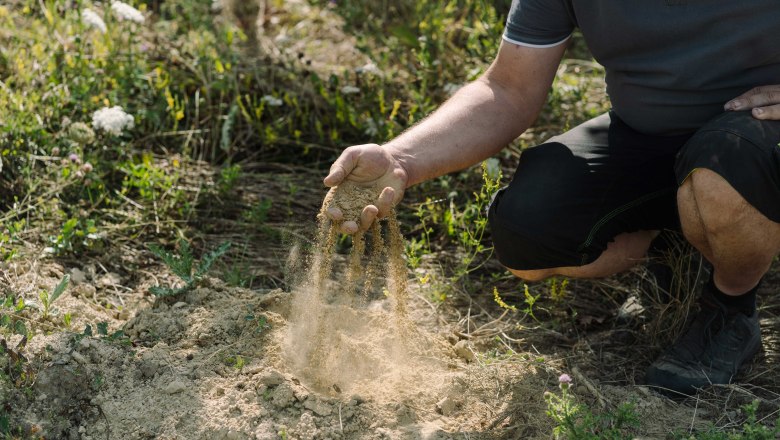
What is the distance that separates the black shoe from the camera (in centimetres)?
267

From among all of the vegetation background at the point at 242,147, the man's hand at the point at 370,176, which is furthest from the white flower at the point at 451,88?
the man's hand at the point at 370,176

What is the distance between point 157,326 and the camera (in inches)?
108

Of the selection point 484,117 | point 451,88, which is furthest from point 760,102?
point 451,88

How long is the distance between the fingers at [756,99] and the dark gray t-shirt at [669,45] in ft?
0.17

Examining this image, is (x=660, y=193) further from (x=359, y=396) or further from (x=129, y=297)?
(x=129, y=297)

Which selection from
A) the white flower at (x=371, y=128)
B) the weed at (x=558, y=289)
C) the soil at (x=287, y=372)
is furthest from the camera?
the white flower at (x=371, y=128)

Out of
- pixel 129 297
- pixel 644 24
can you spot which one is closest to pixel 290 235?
pixel 129 297

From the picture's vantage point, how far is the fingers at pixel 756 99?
8.21 ft

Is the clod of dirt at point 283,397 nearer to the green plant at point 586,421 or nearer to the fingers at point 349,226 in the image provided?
the fingers at point 349,226

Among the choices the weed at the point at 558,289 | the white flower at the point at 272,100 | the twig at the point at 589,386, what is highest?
the white flower at the point at 272,100

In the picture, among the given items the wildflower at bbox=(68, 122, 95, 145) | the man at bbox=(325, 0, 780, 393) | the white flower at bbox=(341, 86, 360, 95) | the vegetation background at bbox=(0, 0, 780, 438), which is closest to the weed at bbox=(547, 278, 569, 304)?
the vegetation background at bbox=(0, 0, 780, 438)

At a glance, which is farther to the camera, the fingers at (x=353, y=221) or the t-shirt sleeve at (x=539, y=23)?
the t-shirt sleeve at (x=539, y=23)

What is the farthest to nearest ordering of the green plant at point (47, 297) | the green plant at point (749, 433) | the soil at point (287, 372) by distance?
the green plant at point (47, 297)
the soil at point (287, 372)
the green plant at point (749, 433)

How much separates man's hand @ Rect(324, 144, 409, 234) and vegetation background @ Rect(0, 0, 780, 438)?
0.46 meters
